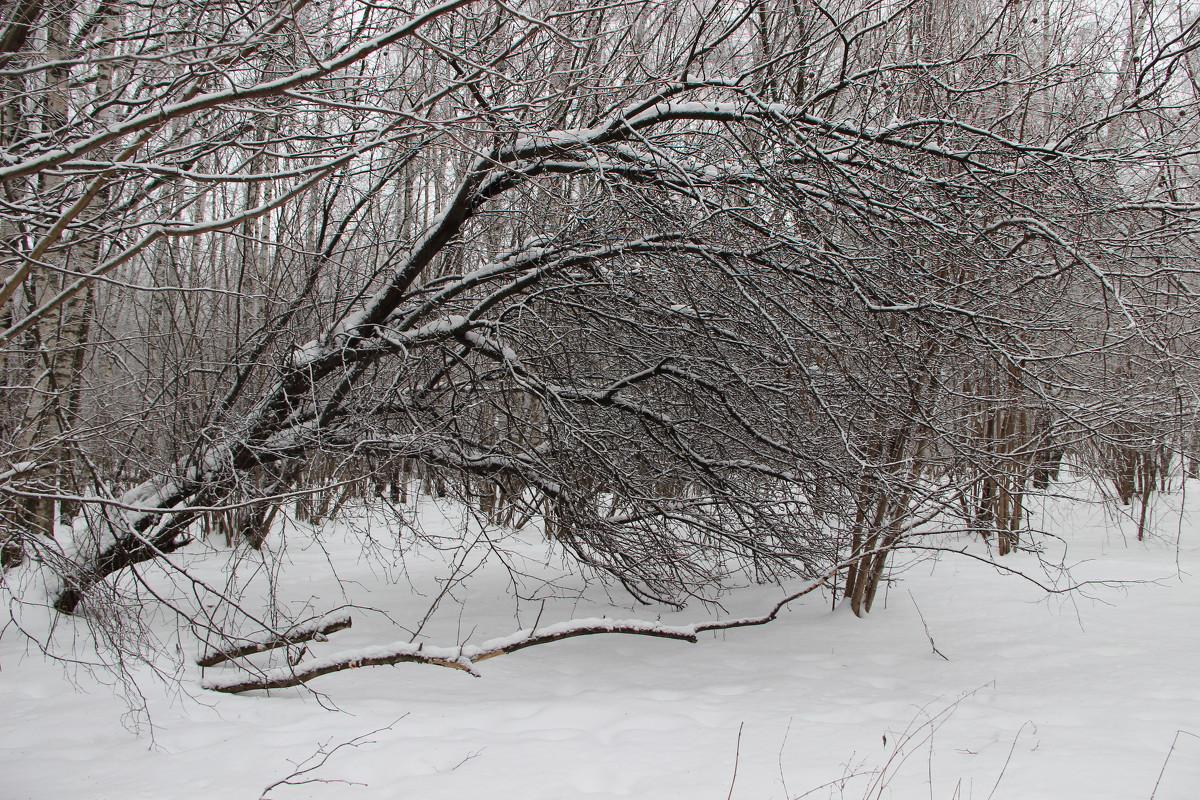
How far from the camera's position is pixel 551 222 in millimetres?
5711

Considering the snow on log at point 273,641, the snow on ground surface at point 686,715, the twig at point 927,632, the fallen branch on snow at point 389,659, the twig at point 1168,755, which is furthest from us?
the twig at point 927,632

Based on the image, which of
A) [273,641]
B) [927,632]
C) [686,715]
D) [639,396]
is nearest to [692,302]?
[639,396]

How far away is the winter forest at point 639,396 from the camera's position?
3.59 meters

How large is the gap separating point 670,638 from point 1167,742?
2953 millimetres

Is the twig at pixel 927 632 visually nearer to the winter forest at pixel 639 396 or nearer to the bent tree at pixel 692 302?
the winter forest at pixel 639 396

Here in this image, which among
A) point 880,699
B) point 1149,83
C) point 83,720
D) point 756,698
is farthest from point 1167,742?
point 83,720

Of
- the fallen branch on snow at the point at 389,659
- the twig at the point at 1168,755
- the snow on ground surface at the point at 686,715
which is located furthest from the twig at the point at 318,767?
the twig at the point at 1168,755

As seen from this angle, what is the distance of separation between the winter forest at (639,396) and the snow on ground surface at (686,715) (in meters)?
0.03

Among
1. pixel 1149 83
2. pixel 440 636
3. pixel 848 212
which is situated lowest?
pixel 440 636

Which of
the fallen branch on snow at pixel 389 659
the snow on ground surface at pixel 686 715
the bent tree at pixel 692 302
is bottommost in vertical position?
the snow on ground surface at pixel 686 715

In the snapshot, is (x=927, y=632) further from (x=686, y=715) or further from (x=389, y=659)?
(x=389, y=659)

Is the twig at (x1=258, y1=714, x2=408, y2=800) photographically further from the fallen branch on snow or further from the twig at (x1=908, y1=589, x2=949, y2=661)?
the twig at (x1=908, y1=589, x2=949, y2=661)

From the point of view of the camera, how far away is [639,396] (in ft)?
19.0

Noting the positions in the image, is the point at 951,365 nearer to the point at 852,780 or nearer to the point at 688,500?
the point at 688,500
